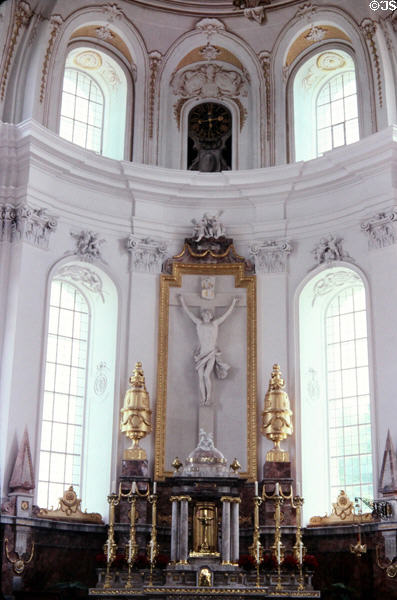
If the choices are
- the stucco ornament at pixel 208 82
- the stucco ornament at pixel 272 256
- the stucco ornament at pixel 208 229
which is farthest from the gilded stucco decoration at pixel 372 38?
the stucco ornament at pixel 208 229

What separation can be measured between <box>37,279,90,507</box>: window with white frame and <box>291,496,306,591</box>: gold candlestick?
17.4 ft

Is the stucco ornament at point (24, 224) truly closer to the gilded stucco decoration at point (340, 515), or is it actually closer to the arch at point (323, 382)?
the arch at point (323, 382)

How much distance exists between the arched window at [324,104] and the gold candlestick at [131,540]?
32.7 feet

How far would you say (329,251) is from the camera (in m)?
22.1

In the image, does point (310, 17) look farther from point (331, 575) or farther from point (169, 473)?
point (331, 575)

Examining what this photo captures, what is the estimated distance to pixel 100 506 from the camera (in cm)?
2094

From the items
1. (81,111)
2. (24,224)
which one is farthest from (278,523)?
(81,111)

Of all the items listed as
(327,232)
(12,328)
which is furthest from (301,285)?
(12,328)

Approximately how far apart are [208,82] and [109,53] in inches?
111

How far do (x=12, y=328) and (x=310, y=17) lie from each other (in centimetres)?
1121

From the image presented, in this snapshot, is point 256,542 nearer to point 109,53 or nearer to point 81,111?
point 81,111

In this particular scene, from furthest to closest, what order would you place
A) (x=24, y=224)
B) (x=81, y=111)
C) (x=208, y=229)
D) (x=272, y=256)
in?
(x=81, y=111) < (x=208, y=229) < (x=272, y=256) < (x=24, y=224)

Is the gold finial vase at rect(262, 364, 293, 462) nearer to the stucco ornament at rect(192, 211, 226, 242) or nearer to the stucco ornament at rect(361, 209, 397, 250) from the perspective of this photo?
the stucco ornament at rect(361, 209, 397, 250)

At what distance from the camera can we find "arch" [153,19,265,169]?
79.8ft
